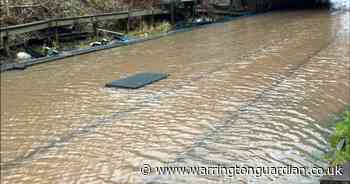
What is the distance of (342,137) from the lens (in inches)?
204

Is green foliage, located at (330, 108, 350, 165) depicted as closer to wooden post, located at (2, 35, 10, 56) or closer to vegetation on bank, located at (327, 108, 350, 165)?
vegetation on bank, located at (327, 108, 350, 165)

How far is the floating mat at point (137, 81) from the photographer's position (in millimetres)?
8289

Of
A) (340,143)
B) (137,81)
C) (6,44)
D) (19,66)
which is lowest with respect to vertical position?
(340,143)

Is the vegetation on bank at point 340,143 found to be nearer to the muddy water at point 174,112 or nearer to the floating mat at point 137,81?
the muddy water at point 174,112

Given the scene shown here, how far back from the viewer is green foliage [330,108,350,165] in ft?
14.6

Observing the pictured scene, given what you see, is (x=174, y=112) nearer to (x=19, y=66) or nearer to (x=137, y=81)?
(x=137, y=81)

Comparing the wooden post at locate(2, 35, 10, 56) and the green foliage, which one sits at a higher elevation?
the wooden post at locate(2, 35, 10, 56)

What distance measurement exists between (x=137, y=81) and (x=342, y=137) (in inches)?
166

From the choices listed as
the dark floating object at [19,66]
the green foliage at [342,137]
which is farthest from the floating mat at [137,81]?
the green foliage at [342,137]

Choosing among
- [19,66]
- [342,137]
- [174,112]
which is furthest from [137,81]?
[342,137]

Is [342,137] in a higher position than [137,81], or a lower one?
lower

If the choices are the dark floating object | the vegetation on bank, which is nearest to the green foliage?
the vegetation on bank

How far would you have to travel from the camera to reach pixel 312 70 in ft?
30.4

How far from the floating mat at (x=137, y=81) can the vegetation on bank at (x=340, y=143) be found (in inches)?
139
